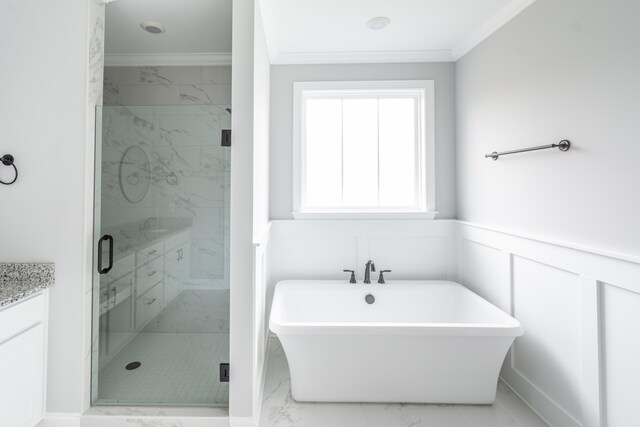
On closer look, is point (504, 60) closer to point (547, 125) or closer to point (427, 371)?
point (547, 125)

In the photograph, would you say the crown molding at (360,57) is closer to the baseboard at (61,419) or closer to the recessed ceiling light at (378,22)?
the recessed ceiling light at (378,22)

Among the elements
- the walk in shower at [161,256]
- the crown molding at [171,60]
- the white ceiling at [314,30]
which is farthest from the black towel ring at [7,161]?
the crown molding at [171,60]

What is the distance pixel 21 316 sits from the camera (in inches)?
55.8

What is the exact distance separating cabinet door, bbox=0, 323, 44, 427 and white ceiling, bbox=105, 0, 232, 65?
6.34 ft

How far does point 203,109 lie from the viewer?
5.58ft

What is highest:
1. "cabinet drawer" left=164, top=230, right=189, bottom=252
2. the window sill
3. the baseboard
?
the window sill

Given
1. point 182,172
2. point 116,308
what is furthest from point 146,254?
point 182,172

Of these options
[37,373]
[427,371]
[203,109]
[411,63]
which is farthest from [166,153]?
[411,63]

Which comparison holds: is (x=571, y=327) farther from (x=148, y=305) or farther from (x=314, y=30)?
(x=314, y=30)

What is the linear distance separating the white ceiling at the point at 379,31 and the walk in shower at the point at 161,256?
99 centimetres

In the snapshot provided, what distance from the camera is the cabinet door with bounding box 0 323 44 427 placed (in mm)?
1325

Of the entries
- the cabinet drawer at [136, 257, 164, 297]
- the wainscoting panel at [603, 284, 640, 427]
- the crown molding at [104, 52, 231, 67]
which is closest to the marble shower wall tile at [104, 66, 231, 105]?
the crown molding at [104, 52, 231, 67]

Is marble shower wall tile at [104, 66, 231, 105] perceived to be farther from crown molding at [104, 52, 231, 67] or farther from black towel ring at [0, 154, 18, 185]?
black towel ring at [0, 154, 18, 185]

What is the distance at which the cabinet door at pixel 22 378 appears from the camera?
4.35 feet
